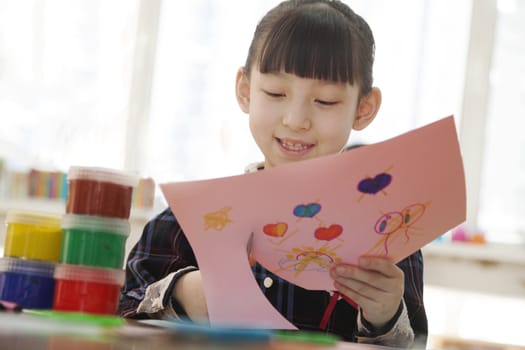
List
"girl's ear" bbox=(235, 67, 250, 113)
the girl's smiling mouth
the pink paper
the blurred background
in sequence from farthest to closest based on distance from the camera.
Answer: the blurred background
"girl's ear" bbox=(235, 67, 250, 113)
the girl's smiling mouth
the pink paper

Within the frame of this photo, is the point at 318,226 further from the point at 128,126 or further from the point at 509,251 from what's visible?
the point at 128,126

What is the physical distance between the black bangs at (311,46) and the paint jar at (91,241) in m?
0.39

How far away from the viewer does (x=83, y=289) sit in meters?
0.81

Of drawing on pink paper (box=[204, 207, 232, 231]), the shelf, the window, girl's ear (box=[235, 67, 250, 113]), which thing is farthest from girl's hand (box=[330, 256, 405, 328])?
the window

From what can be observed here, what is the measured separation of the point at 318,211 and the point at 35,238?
29 centimetres

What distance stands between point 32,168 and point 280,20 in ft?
9.54

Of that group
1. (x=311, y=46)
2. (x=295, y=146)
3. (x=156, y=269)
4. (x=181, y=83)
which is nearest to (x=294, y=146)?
(x=295, y=146)

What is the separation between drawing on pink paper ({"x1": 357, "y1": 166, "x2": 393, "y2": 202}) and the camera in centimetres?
81

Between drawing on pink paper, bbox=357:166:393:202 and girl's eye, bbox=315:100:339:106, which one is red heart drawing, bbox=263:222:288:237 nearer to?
drawing on pink paper, bbox=357:166:393:202

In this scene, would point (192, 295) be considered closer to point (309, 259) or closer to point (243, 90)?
point (309, 259)

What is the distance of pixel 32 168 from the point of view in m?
3.87

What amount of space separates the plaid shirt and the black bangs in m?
0.28

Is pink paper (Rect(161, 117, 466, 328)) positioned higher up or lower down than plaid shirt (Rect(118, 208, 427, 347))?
higher up

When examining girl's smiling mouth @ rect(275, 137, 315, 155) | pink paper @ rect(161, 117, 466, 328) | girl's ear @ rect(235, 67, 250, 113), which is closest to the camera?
pink paper @ rect(161, 117, 466, 328)
